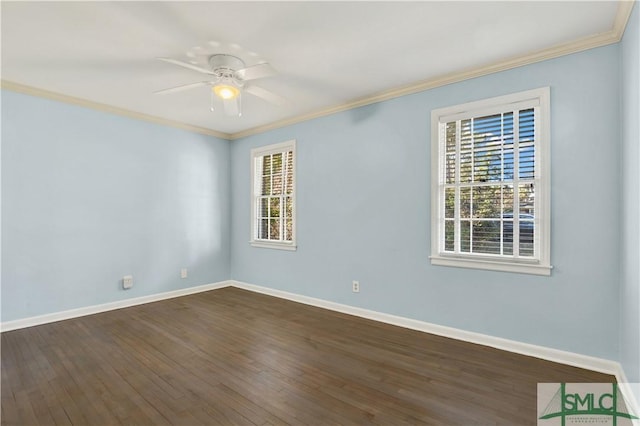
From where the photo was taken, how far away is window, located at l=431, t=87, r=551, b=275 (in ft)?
9.37

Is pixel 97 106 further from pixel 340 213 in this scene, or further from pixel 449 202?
pixel 449 202

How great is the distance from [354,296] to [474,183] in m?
1.93

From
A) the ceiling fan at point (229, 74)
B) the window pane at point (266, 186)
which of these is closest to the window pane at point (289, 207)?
the window pane at point (266, 186)

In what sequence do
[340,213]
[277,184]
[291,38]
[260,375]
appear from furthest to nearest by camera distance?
[277,184], [340,213], [291,38], [260,375]

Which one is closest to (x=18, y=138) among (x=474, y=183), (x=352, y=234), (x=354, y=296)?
(x=352, y=234)

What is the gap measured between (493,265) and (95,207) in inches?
182

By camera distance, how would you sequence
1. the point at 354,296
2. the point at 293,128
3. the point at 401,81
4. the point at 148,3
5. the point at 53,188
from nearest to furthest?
the point at 148,3, the point at 401,81, the point at 53,188, the point at 354,296, the point at 293,128

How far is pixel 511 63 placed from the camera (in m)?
2.96

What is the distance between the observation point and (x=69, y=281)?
A: 3.92m

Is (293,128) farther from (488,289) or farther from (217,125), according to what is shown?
(488,289)

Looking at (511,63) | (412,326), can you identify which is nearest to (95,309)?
(412,326)

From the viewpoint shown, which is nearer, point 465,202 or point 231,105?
point 231,105

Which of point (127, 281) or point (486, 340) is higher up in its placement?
point (127, 281)

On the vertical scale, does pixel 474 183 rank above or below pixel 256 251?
above
